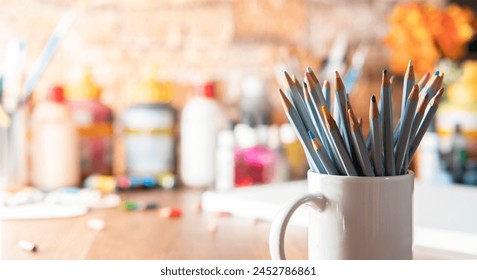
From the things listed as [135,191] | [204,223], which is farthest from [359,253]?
[135,191]

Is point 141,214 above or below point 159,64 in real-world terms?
below

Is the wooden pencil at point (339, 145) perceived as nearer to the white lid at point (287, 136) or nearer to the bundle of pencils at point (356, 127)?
the bundle of pencils at point (356, 127)

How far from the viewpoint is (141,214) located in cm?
92

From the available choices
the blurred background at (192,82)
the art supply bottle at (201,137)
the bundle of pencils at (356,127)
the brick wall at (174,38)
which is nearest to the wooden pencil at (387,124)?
the bundle of pencils at (356,127)

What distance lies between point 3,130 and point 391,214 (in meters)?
0.72

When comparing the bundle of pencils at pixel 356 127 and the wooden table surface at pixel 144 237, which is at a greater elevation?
the bundle of pencils at pixel 356 127

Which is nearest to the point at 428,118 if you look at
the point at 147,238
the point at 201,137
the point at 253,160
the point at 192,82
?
the point at 147,238

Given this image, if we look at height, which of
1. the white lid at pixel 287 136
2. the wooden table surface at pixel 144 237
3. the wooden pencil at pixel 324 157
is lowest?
the wooden table surface at pixel 144 237

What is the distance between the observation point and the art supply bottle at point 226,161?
1.09m

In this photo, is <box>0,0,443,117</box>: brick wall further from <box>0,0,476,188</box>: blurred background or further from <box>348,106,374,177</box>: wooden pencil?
<box>348,106,374,177</box>: wooden pencil

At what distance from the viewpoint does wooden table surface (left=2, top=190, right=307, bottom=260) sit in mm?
697

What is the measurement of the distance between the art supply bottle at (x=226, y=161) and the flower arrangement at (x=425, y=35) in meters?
0.42

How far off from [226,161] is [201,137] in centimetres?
10
